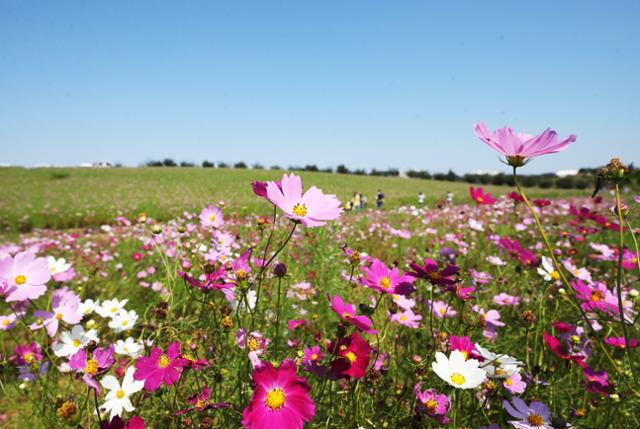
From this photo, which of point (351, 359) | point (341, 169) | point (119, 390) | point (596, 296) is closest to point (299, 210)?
point (351, 359)

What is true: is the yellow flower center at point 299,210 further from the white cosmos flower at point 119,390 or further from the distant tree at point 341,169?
the distant tree at point 341,169

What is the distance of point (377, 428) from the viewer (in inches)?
42.6

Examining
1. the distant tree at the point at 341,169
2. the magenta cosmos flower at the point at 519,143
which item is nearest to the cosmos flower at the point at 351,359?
the magenta cosmos flower at the point at 519,143

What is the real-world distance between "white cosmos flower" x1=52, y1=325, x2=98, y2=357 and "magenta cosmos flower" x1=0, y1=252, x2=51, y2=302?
28 centimetres

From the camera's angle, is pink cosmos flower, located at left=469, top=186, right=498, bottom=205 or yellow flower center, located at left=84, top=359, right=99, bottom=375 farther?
pink cosmos flower, located at left=469, top=186, right=498, bottom=205

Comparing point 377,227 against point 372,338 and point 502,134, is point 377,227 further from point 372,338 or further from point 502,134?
point 502,134

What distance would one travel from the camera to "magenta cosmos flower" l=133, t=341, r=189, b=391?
0.88 m

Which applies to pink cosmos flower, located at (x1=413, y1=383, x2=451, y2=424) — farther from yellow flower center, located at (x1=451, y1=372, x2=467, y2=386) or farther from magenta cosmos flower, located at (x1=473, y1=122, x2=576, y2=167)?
magenta cosmos flower, located at (x1=473, y1=122, x2=576, y2=167)

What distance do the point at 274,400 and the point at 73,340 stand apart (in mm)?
963

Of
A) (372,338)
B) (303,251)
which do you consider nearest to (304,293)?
(372,338)

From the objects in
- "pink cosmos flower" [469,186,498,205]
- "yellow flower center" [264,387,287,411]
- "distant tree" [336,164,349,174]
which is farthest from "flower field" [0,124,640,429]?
"distant tree" [336,164,349,174]

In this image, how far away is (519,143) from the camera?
904 mm

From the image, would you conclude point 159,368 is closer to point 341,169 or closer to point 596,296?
point 596,296

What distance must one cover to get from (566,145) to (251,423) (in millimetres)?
1006
